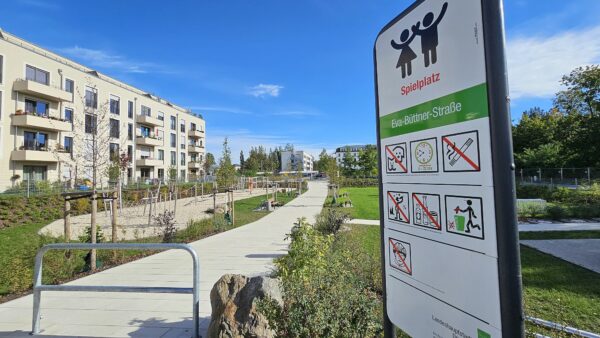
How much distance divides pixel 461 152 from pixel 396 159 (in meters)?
0.54

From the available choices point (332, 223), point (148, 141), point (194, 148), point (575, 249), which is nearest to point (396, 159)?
point (332, 223)

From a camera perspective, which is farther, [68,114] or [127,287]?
[68,114]

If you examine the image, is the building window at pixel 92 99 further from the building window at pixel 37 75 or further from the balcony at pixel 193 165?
the balcony at pixel 193 165

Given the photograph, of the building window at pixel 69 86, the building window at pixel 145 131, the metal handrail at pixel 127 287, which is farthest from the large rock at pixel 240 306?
the building window at pixel 145 131

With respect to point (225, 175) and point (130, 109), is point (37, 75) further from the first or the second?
point (225, 175)

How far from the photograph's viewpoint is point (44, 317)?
411cm

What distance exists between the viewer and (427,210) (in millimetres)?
1687

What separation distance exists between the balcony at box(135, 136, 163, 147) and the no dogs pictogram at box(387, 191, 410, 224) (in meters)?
42.8

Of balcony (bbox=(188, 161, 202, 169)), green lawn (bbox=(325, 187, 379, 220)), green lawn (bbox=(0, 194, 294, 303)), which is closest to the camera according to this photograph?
green lawn (bbox=(0, 194, 294, 303))

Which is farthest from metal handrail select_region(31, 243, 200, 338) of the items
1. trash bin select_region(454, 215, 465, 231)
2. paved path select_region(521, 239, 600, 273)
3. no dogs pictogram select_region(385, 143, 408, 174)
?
paved path select_region(521, 239, 600, 273)

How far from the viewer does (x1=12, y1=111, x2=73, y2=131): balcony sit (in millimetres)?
23516

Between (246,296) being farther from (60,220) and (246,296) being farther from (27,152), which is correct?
(27,152)

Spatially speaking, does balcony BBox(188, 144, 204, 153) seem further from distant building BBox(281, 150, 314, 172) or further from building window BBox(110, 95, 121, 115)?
distant building BBox(281, 150, 314, 172)

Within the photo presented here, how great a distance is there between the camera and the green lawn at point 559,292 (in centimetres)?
395
